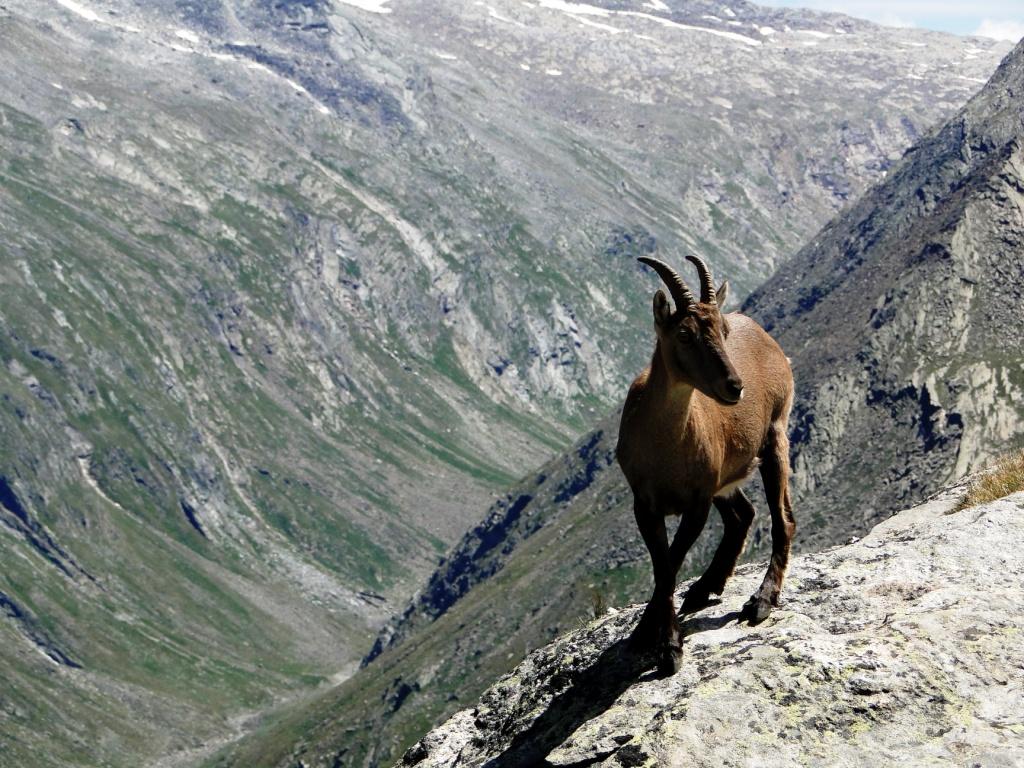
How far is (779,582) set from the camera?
1936 cm

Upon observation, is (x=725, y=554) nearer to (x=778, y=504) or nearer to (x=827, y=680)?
(x=778, y=504)

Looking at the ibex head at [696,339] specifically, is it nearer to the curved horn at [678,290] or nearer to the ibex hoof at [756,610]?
the curved horn at [678,290]

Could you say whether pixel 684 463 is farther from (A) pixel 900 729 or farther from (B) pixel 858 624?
(A) pixel 900 729

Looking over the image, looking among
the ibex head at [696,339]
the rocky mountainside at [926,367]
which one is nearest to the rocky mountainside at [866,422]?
the rocky mountainside at [926,367]

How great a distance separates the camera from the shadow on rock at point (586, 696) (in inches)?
711

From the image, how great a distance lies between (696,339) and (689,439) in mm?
1543

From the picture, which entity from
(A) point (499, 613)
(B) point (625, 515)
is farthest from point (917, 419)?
(A) point (499, 613)

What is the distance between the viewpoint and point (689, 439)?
1830 centimetres

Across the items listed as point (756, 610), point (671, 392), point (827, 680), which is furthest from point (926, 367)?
point (827, 680)

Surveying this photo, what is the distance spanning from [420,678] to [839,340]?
70.2 metres

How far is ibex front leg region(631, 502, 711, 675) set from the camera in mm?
17844

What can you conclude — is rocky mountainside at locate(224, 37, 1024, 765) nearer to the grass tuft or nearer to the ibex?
the grass tuft

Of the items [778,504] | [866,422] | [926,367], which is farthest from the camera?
[866,422]

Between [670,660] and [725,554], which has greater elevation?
[725,554]
